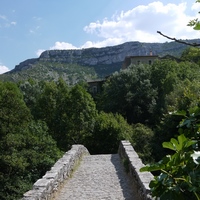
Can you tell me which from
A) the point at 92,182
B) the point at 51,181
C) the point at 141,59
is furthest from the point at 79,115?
the point at 141,59

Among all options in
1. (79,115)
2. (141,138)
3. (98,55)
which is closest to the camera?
(141,138)

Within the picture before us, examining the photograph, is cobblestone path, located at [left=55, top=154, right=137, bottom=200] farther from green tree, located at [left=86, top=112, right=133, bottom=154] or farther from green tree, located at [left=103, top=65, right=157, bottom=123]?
green tree, located at [left=103, top=65, right=157, bottom=123]

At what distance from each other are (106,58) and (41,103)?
315 feet

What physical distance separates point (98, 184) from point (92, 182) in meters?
0.33

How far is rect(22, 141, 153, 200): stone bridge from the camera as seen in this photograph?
291 inches

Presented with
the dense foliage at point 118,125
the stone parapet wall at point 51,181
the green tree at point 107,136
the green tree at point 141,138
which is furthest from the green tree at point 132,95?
the stone parapet wall at point 51,181

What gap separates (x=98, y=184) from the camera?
30.3ft

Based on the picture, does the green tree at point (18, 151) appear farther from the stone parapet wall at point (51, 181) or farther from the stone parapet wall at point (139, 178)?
the stone parapet wall at point (139, 178)

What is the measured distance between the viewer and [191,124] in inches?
78.3

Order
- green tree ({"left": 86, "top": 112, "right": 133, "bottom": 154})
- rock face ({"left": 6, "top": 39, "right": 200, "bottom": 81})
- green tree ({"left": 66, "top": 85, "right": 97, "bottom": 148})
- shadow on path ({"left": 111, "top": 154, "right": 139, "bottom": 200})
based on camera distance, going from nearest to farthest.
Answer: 1. shadow on path ({"left": 111, "top": 154, "right": 139, "bottom": 200})
2. green tree ({"left": 86, "top": 112, "right": 133, "bottom": 154})
3. green tree ({"left": 66, "top": 85, "right": 97, "bottom": 148})
4. rock face ({"left": 6, "top": 39, "right": 200, "bottom": 81})

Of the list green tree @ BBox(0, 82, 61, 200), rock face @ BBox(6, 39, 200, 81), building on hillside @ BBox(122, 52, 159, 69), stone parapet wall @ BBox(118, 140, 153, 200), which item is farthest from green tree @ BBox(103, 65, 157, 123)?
rock face @ BBox(6, 39, 200, 81)

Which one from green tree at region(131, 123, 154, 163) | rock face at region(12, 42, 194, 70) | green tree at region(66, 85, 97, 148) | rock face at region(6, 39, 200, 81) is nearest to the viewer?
green tree at region(131, 123, 154, 163)

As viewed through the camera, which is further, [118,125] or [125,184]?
[118,125]

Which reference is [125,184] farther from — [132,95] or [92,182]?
[132,95]
